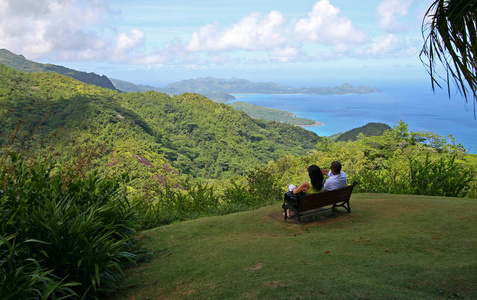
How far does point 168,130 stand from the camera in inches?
3772

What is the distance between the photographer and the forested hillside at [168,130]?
5881 cm

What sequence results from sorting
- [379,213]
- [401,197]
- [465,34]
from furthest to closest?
[401,197] < [379,213] < [465,34]

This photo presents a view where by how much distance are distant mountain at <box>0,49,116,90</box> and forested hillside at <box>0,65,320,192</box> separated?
186 ft

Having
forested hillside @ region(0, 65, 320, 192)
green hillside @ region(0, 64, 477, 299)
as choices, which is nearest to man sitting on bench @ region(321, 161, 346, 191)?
green hillside @ region(0, 64, 477, 299)

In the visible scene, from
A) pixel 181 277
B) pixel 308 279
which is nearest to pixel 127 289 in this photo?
pixel 181 277

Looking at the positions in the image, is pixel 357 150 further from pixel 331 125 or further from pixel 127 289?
pixel 331 125

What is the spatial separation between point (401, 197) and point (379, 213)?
4.91ft

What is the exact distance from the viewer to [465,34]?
2.30 m

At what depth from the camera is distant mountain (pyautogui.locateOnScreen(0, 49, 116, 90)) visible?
146625 mm

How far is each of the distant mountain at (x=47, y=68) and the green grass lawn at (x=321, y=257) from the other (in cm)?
15996

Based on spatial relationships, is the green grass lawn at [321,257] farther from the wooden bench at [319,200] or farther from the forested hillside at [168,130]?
the forested hillside at [168,130]

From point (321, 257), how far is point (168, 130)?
94.9 metres

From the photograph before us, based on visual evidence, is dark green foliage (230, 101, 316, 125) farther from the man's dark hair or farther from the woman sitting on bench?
the woman sitting on bench

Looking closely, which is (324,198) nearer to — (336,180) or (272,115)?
(336,180)
